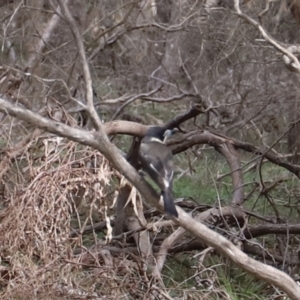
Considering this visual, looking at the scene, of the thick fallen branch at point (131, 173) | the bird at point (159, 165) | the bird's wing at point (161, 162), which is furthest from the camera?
the bird's wing at point (161, 162)

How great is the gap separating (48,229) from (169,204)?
155 cm

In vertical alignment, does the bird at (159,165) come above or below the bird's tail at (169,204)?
below

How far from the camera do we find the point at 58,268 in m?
5.62

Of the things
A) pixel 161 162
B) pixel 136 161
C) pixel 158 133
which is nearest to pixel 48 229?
pixel 136 161

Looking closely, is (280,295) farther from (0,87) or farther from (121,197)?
(0,87)

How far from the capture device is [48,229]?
18.7 feet

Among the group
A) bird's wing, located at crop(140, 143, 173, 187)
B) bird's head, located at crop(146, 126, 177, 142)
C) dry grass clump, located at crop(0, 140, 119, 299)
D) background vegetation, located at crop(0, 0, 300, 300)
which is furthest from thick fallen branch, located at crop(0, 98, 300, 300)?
dry grass clump, located at crop(0, 140, 119, 299)

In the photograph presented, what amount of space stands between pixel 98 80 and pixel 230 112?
2.89 meters

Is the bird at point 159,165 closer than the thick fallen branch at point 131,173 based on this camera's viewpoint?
Answer: No

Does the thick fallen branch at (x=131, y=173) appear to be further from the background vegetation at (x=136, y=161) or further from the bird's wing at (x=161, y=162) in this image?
the bird's wing at (x=161, y=162)

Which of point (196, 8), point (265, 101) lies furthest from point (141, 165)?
point (196, 8)

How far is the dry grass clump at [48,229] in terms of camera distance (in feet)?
18.4

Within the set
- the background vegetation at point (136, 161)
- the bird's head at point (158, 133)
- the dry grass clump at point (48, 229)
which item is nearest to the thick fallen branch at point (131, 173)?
the background vegetation at point (136, 161)

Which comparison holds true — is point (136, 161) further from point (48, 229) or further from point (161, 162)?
point (161, 162)
